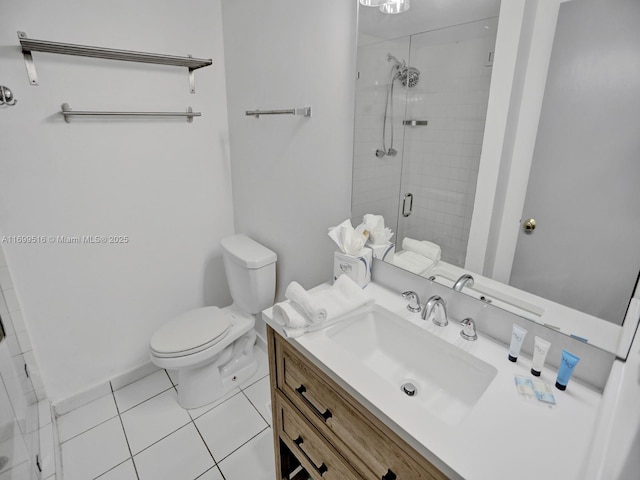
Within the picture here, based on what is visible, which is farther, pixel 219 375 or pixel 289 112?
pixel 219 375

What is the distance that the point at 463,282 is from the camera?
1156 mm

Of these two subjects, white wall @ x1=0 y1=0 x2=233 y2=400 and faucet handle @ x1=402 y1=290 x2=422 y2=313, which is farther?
white wall @ x1=0 y1=0 x2=233 y2=400

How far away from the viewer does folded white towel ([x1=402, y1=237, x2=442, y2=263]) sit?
1.26 metres

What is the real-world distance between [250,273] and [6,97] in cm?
127

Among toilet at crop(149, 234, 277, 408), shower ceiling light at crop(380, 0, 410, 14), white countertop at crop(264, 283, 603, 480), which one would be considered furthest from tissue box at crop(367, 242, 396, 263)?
shower ceiling light at crop(380, 0, 410, 14)

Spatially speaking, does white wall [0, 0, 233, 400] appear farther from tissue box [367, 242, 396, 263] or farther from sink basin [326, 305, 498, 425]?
sink basin [326, 305, 498, 425]

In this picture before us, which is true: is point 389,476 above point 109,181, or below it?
below

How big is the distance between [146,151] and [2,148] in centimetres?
56

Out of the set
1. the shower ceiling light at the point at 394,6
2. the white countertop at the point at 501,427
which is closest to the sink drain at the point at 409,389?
the white countertop at the point at 501,427

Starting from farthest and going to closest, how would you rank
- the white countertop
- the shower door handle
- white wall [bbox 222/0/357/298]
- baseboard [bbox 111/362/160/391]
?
baseboard [bbox 111/362/160/391]
white wall [bbox 222/0/357/298]
the shower door handle
the white countertop

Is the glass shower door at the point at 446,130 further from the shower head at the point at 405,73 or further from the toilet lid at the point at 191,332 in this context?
the toilet lid at the point at 191,332

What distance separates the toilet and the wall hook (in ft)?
3.62

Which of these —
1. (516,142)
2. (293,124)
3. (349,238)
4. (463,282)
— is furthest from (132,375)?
(516,142)

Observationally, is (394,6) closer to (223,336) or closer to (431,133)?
(431,133)
